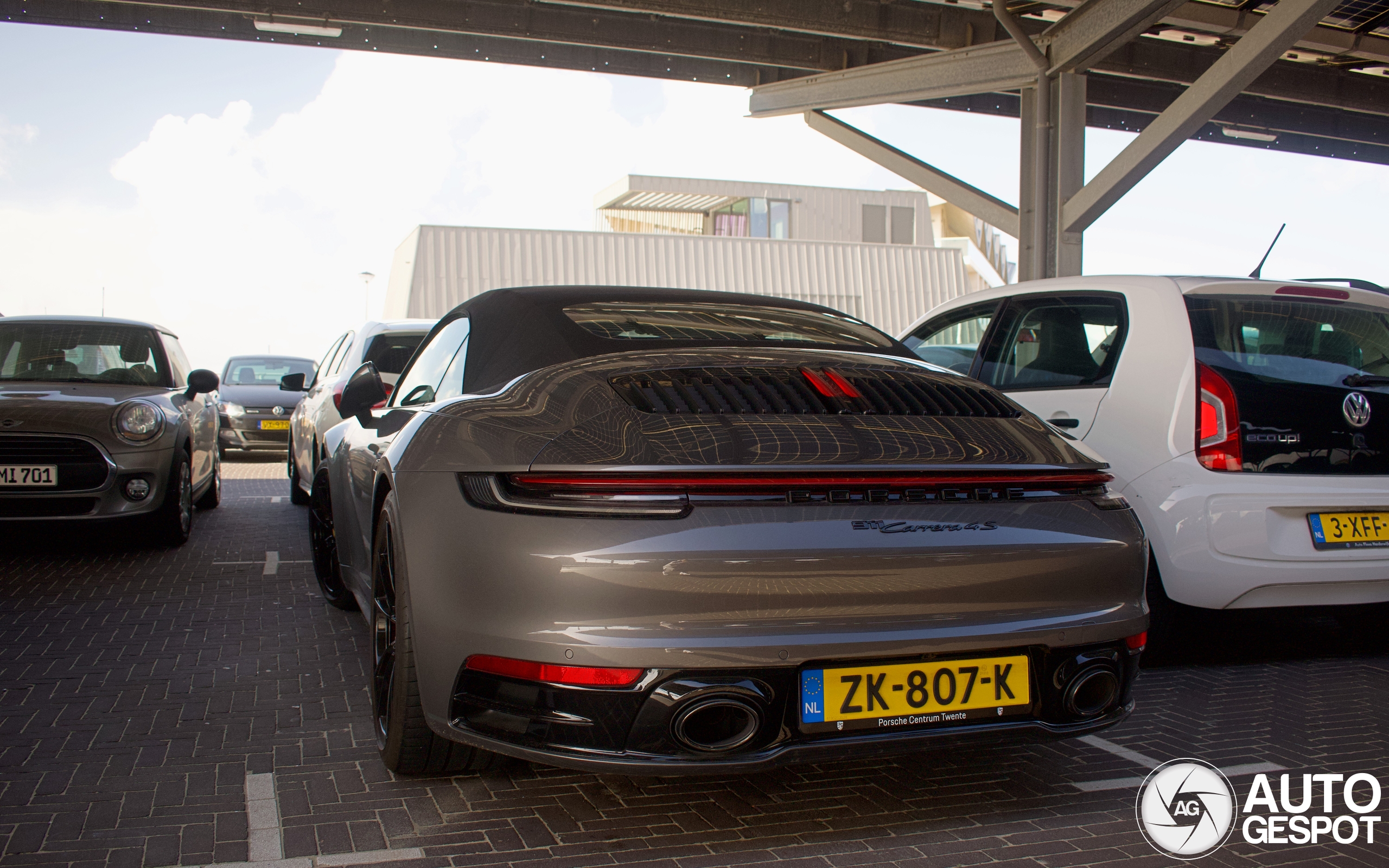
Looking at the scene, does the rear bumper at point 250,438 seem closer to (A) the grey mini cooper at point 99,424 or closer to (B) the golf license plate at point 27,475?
(A) the grey mini cooper at point 99,424

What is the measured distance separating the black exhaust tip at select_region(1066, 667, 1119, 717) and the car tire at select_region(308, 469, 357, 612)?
327 centimetres

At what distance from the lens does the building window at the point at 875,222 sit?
3838 centimetres

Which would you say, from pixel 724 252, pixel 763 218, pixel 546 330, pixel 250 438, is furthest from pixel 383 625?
pixel 763 218

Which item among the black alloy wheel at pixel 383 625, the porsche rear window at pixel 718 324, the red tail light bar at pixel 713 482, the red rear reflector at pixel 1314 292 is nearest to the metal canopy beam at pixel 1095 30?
the red rear reflector at pixel 1314 292

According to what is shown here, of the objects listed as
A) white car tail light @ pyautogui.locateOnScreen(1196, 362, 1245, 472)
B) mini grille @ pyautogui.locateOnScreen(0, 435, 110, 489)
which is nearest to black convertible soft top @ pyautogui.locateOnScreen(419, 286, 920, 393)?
white car tail light @ pyautogui.locateOnScreen(1196, 362, 1245, 472)

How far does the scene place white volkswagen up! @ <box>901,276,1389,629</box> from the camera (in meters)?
3.79

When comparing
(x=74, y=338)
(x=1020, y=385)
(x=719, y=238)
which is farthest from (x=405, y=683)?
(x=719, y=238)

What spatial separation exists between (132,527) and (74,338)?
144 cm

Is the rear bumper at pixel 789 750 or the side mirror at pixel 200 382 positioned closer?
the rear bumper at pixel 789 750

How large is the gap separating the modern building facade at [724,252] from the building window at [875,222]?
43mm

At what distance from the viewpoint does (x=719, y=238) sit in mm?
31953

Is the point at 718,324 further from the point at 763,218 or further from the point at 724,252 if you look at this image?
the point at 763,218

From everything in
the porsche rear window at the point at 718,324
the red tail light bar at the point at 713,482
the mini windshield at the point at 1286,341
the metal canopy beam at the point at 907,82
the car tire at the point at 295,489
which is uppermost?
the metal canopy beam at the point at 907,82

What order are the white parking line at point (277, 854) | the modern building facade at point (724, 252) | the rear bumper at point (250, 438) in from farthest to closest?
1. the modern building facade at point (724, 252)
2. the rear bumper at point (250, 438)
3. the white parking line at point (277, 854)
